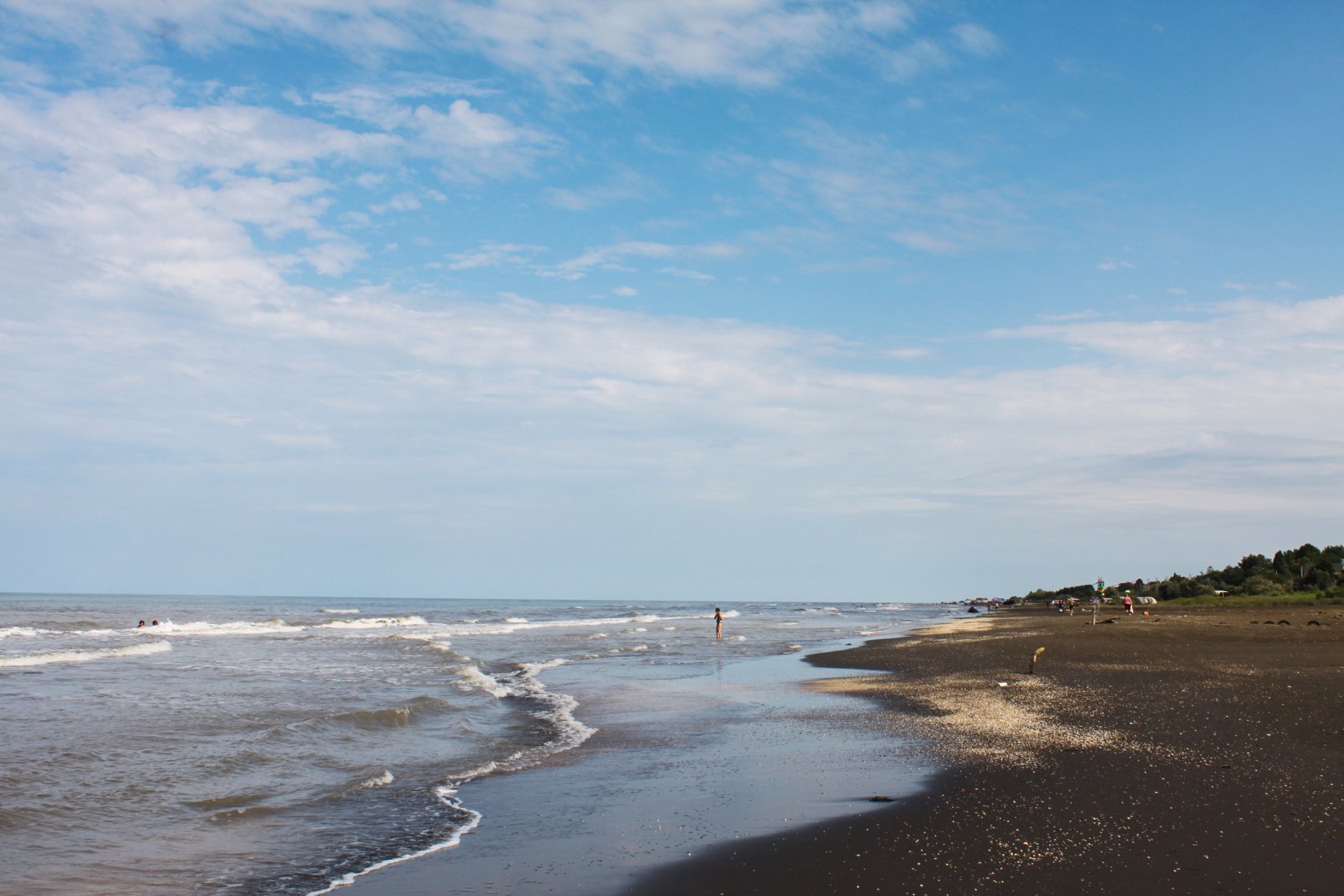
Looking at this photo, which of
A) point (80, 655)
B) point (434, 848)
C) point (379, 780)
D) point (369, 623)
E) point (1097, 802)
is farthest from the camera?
point (369, 623)

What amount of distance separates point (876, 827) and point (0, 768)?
11958 mm

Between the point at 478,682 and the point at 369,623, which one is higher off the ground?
the point at 478,682

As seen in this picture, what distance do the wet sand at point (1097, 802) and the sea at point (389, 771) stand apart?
0.96 meters

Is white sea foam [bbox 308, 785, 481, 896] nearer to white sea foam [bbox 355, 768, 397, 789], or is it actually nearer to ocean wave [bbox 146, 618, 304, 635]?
white sea foam [bbox 355, 768, 397, 789]

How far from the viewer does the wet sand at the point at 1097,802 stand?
6.80 m

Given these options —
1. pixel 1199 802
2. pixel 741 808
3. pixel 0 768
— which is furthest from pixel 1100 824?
pixel 0 768

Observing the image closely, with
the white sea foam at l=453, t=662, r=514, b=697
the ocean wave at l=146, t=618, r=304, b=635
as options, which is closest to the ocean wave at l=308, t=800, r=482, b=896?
the white sea foam at l=453, t=662, r=514, b=697

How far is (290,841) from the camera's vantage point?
927cm

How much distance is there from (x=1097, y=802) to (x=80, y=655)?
33.7m

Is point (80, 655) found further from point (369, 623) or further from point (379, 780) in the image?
point (369, 623)

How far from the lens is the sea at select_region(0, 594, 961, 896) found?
27.8ft

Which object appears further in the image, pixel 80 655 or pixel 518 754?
pixel 80 655

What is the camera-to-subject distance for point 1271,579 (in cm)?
7025

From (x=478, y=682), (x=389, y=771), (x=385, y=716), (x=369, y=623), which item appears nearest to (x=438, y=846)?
(x=389, y=771)
